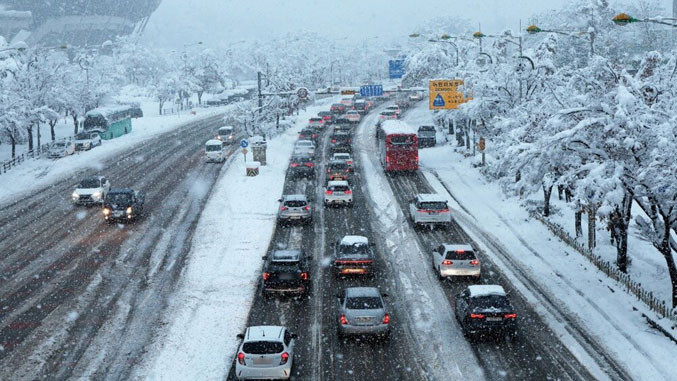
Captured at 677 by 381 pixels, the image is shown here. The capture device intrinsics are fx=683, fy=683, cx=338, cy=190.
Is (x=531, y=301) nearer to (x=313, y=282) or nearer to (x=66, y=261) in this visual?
(x=313, y=282)

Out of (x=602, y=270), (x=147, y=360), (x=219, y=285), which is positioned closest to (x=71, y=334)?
(x=147, y=360)

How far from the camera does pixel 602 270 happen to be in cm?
2728

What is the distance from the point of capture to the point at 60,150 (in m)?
61.3

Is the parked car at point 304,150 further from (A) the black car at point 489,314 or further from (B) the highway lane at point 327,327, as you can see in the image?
(A) the black car at point 489,314

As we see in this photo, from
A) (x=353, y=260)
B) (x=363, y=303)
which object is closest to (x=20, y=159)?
(x=353, y=260)

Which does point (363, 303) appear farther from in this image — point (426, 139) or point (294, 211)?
point (426, 139)

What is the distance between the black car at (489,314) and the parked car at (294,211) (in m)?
16.7

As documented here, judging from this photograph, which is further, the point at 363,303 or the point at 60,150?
the point at 60,150

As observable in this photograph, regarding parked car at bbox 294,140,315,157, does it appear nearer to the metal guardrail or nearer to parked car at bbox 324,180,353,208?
parked car at bbox 324,180,353,208

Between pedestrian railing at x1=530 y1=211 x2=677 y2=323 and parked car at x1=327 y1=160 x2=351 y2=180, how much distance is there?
15553 mm

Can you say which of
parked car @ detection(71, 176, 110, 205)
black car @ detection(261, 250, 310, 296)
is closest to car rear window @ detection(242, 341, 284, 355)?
black car @ detection(261, 250, 310, 296)

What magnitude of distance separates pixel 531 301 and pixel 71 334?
15.4m

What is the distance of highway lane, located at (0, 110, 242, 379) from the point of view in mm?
20031

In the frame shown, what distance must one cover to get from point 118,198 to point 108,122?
1625 inches
